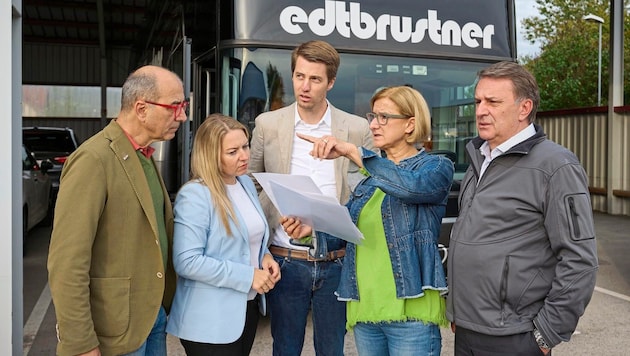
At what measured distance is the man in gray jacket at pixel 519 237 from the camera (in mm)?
2010

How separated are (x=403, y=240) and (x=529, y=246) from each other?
451 millimetres

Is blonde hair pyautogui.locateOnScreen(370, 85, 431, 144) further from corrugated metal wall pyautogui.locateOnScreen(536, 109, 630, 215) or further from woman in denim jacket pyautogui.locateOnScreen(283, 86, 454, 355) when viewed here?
corrugated metal wall pyautogui.locateOnScreen(536, 109, 630, 215)

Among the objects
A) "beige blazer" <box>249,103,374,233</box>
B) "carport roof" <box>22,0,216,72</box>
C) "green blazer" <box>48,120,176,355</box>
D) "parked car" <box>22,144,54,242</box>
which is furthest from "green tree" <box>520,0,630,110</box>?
"green blazer" <box>48,120,176,355</box>

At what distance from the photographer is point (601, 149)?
1370 centimetres

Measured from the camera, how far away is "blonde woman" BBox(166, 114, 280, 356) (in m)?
2.31

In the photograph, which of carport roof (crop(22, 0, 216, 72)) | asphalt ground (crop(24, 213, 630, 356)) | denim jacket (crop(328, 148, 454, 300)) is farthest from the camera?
carport roof (crop(22, 0, 216, 72))

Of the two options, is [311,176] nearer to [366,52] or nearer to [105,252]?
[105,252]

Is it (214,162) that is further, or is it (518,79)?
(214,162)

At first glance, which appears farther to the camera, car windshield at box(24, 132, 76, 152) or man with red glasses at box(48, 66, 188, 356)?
car windshield at box(24, 132, 76, 152)

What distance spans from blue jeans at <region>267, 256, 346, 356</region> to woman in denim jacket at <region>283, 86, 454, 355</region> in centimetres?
47

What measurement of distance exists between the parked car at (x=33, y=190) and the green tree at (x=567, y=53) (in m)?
19.3

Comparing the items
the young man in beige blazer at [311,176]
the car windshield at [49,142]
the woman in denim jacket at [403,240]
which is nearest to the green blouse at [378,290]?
the woman in denim jacket at [403,240]

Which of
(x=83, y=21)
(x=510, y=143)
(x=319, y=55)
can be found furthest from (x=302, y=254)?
(x=83, y=21)

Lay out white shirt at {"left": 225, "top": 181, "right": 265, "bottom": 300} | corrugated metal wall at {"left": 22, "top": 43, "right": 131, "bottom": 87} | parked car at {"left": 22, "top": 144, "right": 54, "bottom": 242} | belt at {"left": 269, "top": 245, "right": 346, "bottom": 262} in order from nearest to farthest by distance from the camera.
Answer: white shirt at {"left": 225, "top": 181, "right": 265, "bottom": 300} → belt at {"left": 269, "top": 245, "right": 346, "bottom": 262} → parked car at {"left": 22, "top": 144, "right": 54, "bottom": 242} → corrugated metal wall at {"left": 22, "top": 43, "right": 131, "bottom": 87}
